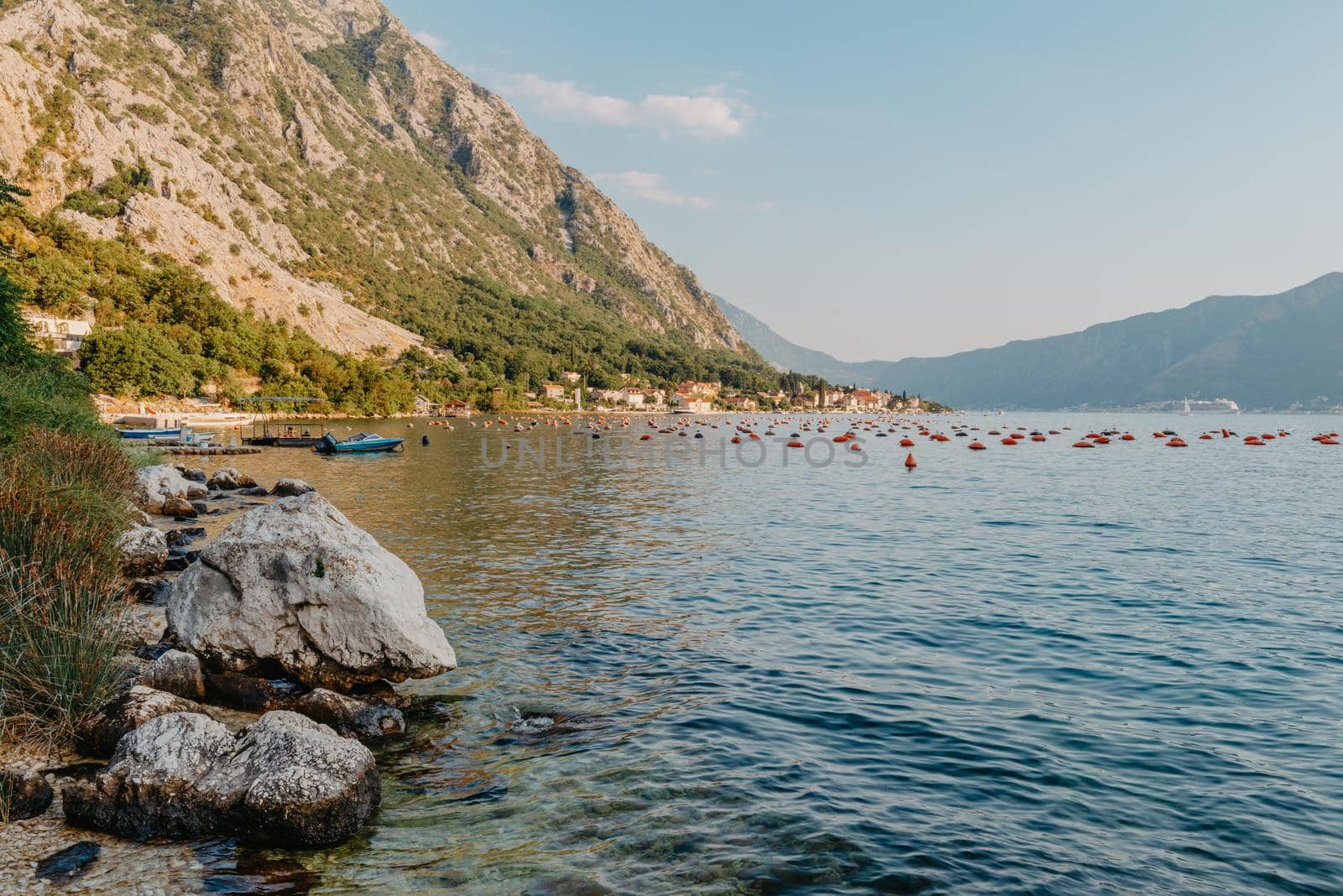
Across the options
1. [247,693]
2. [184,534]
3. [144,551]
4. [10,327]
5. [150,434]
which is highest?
[10,327]

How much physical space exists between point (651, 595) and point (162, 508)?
2182cm

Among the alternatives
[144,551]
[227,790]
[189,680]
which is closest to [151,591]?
[144,551]

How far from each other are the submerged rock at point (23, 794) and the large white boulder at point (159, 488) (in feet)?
76.9

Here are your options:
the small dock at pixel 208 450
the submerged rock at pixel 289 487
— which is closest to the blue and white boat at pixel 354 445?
the small dock at pixel 208 450

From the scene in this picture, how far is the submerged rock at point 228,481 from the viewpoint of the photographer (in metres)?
37.1

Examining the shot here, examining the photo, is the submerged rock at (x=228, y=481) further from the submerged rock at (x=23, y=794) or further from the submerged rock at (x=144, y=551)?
the submerged rock at (x=23, y=794)

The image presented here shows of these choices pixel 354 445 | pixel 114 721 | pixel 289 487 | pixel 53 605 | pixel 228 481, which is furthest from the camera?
pixel 354 445

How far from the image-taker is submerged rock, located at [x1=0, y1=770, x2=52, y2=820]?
7133 mm

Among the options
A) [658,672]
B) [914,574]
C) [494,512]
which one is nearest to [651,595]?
[658,672]

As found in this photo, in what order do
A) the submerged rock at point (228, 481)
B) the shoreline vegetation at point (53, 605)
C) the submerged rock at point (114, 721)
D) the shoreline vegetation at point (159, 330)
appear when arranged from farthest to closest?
the shoreline vegetation at point (159, 330), the submerged rock at point (228, 481), the submerged rock at point (114, 721), the shoreline vegetation at point (53, 605)

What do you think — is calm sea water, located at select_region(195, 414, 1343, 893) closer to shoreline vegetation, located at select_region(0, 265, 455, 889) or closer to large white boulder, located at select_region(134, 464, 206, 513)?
shoreline vegetation, located at select_region(0, 265, 455, 889)

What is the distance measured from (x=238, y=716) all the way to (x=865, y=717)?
9.14 meters

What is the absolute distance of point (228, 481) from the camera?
1474 inches

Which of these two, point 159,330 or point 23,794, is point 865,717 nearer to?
point 23,794
